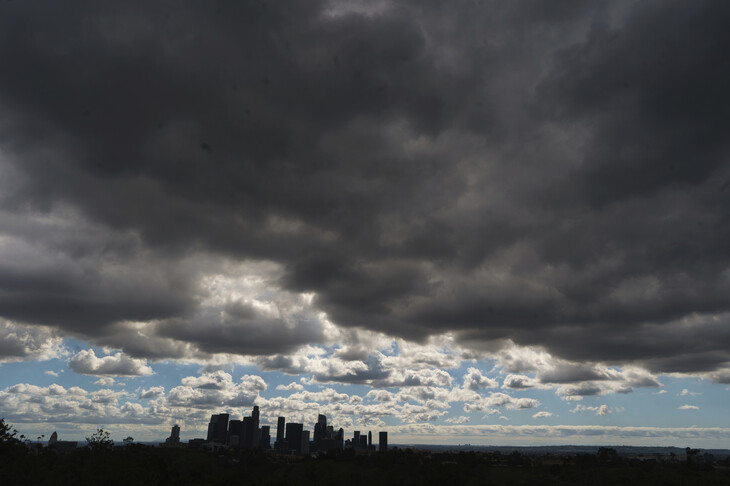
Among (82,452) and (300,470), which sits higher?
(82,452)

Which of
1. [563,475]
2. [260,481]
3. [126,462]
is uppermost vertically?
[126,462]

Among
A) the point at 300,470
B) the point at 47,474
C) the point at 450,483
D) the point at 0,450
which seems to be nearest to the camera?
the point at 0,450

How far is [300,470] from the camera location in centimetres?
16825

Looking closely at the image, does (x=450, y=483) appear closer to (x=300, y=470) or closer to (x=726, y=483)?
(x=300, y=470)

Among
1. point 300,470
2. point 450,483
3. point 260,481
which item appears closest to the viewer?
point 260,481

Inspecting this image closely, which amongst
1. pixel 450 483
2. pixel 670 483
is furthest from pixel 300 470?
pixel 670 483

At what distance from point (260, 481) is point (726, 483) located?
129m

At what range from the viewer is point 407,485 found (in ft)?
455

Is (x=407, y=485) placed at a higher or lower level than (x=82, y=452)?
lower

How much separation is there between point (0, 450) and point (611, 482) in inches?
6453

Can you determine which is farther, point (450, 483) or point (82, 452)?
point (450, 483)

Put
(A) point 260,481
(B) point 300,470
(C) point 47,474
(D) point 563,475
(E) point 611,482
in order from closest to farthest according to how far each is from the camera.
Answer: (C) point 47,474, (A) point 260,481, (E) point 611,482, (B) point 300,470, (D) point 563,475

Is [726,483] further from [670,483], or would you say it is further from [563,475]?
[563,475]

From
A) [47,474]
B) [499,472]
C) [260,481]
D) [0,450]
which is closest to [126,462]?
[47,474]
